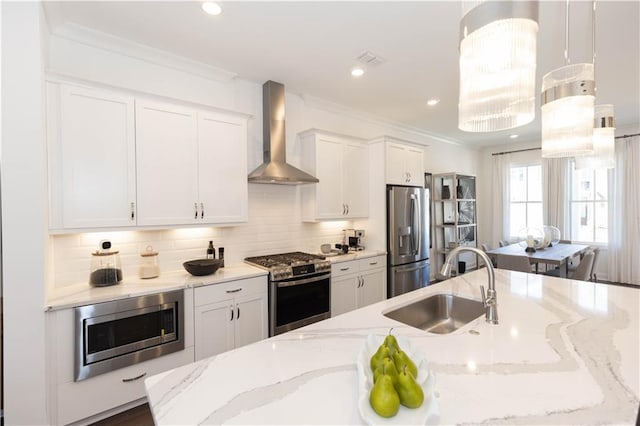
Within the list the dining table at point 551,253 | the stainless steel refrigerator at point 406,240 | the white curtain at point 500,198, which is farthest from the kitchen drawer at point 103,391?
the white curtain at point 500,198

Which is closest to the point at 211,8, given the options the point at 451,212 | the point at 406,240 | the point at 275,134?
the point at 275,134

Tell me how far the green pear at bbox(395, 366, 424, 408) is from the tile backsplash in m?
2.51

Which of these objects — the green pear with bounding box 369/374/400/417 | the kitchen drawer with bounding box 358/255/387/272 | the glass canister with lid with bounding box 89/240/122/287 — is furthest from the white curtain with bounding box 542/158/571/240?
the glass canister with lid with bounding box 89/240/122/287

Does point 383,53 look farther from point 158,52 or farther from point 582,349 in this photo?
point 582,349

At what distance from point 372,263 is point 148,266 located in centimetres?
241

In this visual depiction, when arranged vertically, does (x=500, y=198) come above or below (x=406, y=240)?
above

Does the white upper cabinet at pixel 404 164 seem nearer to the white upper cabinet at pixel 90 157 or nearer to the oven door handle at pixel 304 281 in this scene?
the oven door handle at pixel 304 281

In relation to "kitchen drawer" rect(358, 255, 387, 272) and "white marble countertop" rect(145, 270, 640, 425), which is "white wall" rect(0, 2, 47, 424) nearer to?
"white marble countertop" rect(145, 270, 640, 425)

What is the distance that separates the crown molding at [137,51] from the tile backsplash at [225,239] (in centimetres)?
121

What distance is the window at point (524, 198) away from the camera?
6.21 m

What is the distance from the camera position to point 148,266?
2465 millimetres

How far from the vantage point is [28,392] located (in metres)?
1.75

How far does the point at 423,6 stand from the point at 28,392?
11.7 ft

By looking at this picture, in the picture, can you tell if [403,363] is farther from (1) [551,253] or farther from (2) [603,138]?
(1) [551,253]
